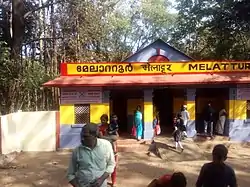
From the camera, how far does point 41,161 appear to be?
43.4ft

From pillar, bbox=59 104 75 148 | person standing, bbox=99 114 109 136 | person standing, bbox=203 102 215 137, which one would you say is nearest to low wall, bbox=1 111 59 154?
pillar, bbox=59 104 75 148

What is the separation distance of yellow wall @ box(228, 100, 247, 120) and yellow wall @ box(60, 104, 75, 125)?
644 centimetres

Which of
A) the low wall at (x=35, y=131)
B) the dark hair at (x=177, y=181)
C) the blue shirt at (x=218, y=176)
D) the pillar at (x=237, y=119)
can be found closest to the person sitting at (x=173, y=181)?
the dark hair at (x=177, y=181)

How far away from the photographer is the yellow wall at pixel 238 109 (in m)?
16.0

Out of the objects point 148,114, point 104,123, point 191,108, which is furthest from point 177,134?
point 104,123

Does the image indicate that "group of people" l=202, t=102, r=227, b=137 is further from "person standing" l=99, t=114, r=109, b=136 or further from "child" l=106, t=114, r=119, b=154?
"person standing" l=99, t=114, r=109, b=136

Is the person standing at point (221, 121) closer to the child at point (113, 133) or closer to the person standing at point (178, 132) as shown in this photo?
the person standing at point (178, 132)

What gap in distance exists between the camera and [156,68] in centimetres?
1639

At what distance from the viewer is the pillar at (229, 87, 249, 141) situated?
1598cm

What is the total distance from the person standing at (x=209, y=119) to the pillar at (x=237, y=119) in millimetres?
745

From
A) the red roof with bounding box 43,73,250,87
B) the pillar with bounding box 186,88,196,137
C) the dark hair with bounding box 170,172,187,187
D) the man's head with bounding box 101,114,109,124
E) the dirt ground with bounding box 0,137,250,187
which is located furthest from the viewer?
the pillar with bounding box 186,88,196,137

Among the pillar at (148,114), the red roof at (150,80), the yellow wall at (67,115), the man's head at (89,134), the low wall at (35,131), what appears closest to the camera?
the man's head at (89,134)

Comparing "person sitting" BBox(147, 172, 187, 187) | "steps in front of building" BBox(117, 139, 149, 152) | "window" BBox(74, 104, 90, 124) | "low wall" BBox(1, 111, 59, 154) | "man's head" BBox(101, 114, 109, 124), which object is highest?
"man's head" BBox(101, 114, 109, 124)

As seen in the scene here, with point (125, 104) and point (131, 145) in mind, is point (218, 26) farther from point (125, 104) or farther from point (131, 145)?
point (131, 145)
